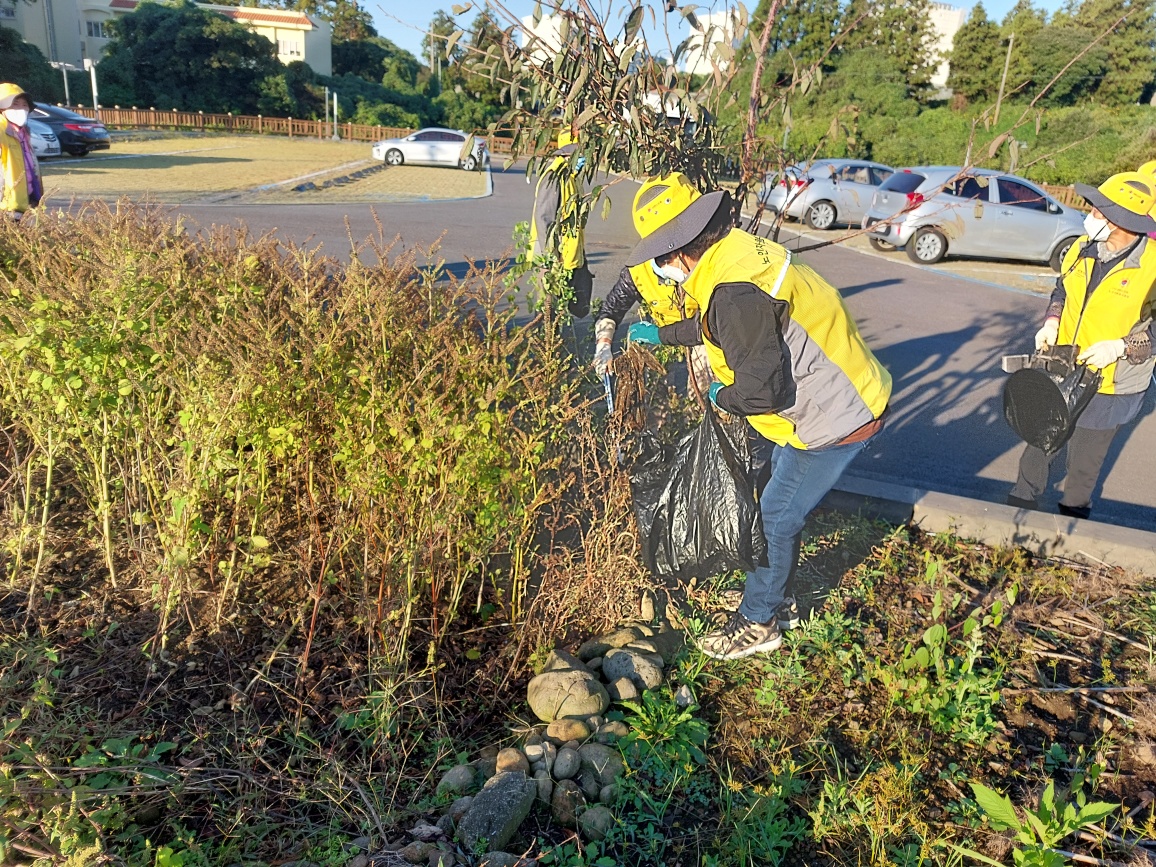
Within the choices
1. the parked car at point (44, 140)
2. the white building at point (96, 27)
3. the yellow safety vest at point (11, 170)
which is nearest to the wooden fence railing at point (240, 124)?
the white building at point (96, 27)

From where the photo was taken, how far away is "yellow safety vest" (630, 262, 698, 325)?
9.80ft

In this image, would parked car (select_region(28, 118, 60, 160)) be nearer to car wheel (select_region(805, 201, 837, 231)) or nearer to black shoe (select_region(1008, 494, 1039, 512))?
car wheel (select_region(805, 201, 837, 231))

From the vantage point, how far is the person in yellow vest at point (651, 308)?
119 inches

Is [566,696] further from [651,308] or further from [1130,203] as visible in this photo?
[1130,203]

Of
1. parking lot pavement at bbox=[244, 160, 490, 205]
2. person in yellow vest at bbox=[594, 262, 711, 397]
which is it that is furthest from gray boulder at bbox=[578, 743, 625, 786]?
parking lot pavement at bbox=[244, 160, 490, 205]

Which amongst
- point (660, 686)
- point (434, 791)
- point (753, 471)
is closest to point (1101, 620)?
point (753, 471)

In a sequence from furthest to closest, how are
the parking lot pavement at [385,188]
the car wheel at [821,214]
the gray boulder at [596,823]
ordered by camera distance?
the car wheel at [821,214]
the parking lot pavement at [385,188]
the gray boulder at [596,823]

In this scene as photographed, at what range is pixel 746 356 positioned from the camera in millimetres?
2516

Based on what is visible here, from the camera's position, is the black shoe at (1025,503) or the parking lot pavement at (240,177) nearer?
the black shoe at (1025,503)

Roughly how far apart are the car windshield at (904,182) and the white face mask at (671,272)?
12983 millimetres

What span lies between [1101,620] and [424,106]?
169 feet

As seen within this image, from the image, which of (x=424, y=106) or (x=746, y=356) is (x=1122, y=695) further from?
(x=424, y=106)

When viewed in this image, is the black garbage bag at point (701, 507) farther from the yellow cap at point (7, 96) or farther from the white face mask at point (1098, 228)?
the yellow cap at point (7, 96)

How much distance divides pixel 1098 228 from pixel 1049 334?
526 mm
